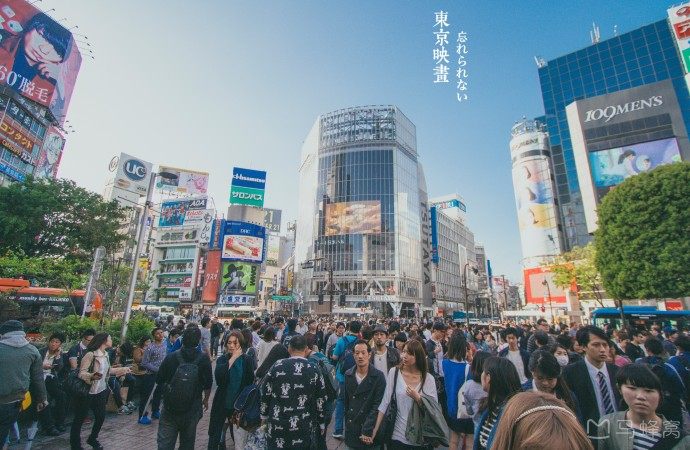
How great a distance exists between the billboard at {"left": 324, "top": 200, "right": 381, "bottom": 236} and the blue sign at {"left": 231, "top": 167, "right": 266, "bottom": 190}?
43.6 feet

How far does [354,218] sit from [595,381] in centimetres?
5574

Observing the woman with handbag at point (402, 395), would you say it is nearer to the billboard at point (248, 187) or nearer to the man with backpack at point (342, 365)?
the man with backpack at point (342, 365)

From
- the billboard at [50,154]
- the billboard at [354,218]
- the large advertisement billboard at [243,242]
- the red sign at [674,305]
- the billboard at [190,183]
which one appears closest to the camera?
the red sign at [674,305]

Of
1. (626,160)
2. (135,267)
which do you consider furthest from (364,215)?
(135,267)

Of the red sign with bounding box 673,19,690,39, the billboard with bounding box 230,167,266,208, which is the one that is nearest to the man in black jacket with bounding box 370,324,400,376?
the red sign with bounding box 673,19,690,39

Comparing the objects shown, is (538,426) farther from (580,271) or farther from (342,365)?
(580,271)

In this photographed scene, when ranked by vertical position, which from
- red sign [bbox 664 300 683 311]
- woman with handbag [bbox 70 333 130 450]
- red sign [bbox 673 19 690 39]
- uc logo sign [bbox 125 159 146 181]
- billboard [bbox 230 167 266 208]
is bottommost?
woman with handbag [bbox 70 333 130 450]

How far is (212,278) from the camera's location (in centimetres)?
5606

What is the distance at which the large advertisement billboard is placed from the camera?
53.8 meters

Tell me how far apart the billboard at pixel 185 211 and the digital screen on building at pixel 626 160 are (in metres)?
60.7

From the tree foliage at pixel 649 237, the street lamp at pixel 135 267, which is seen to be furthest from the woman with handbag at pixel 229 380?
the tree foliage at pixel 649 237

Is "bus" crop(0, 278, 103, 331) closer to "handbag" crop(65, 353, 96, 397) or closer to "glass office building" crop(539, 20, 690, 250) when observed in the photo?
"handbag" crop(65, 353, 96, 397)

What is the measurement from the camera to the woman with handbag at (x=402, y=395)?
3670 millimetres

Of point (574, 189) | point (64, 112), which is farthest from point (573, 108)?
point (64, 112)
